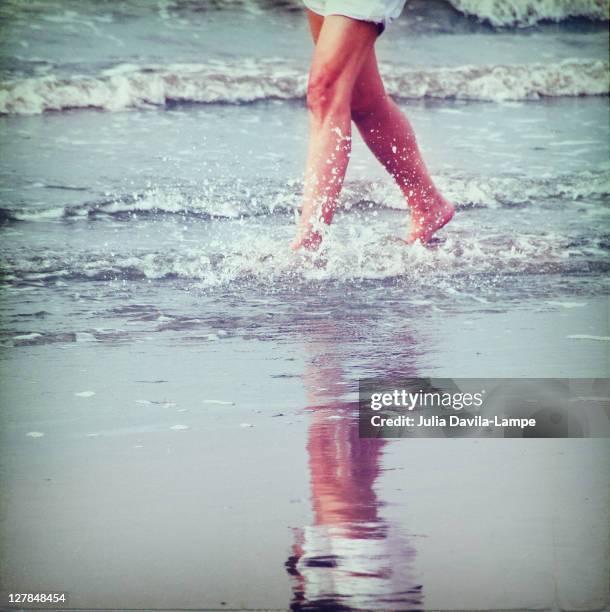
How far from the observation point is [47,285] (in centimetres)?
334

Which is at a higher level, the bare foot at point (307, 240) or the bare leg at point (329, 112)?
the bare leg at point (329, 112)

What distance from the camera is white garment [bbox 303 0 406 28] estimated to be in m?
3.34

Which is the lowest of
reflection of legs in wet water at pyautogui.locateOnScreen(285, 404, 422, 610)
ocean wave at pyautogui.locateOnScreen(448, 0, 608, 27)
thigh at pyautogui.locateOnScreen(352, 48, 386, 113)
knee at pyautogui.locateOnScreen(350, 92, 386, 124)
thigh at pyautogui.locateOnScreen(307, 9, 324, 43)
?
reflection of legs in wet water at pyautogui.locateOnScreen(285, 404, 422, 610)

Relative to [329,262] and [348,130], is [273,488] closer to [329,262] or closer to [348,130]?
[329,262]

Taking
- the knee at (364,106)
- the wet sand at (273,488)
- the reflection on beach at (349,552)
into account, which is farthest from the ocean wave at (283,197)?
the reflection on beach at (349,552)

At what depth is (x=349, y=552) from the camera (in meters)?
2.60

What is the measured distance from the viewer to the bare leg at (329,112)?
3.39 metres

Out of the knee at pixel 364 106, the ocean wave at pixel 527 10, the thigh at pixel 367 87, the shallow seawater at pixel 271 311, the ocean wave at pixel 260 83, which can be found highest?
the ocean wave at pixel 527 10

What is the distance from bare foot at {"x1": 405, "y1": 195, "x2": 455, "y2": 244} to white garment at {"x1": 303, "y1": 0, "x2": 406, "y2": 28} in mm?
502

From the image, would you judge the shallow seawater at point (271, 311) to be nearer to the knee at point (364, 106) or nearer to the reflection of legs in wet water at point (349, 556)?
the reflection of legs in wet water at point (349, 556)

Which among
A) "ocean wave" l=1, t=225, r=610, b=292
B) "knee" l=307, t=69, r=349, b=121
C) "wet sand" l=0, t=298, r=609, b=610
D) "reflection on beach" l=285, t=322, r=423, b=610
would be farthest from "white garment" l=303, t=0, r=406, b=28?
"reflection on beach" l=285, t=322, r=423, b=610

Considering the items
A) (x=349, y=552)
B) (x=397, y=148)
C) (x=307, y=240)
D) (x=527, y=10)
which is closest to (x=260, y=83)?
(x=397, y=148)

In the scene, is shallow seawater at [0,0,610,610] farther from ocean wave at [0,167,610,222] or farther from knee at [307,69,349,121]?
knee at [307,69,349,121]

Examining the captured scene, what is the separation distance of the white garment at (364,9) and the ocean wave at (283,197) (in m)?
0.43
